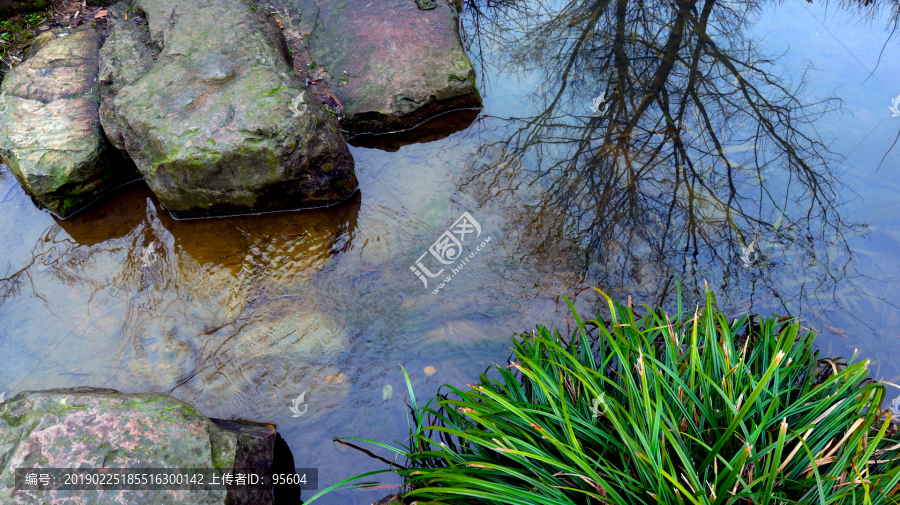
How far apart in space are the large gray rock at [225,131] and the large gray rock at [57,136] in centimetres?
23

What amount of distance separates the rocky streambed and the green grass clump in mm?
1807

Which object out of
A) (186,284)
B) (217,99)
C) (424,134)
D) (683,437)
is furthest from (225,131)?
(683,437)

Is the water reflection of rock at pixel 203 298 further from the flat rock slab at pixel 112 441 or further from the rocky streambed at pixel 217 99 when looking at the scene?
the flat rock slab at pixel 112 441

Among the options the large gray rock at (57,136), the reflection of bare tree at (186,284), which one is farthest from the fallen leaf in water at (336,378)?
the large gray rock at (57,136)

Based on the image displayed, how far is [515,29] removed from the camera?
4.37 metres

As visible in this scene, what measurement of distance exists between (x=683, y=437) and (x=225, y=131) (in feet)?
8.82

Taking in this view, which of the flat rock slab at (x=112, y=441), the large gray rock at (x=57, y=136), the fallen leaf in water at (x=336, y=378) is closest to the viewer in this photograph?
the flat rock slab at (x=112, y=441)

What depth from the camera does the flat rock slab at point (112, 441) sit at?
170 cm

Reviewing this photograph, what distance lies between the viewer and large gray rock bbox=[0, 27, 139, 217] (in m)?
3.03

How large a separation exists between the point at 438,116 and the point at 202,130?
63.0 inches

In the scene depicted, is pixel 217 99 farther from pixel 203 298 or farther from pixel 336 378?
pixel 336 378

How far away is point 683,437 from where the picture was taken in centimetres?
167

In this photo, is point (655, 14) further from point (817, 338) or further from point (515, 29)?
point (817, 338)

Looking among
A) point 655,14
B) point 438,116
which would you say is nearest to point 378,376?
point 438,116
